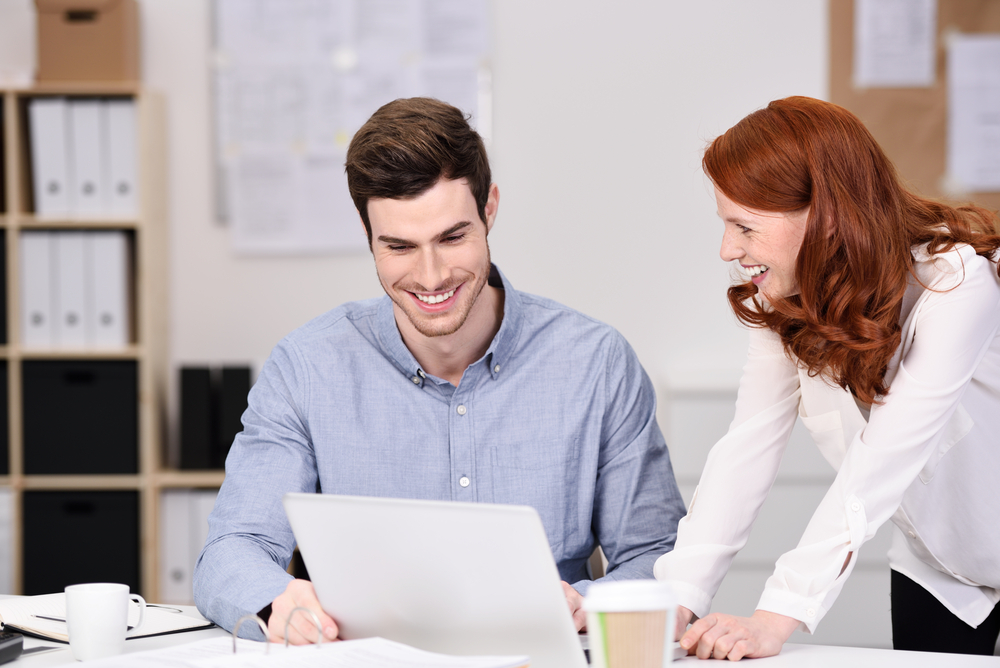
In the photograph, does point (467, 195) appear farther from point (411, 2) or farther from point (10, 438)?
point (10, 438)

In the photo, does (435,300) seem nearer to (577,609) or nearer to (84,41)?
(577,609)

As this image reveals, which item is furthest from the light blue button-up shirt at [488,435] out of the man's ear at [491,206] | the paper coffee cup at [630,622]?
the paper coffee cup at [630,622]

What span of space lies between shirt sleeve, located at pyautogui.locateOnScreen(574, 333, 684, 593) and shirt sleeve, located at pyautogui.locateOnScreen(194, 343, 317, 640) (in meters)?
0.45

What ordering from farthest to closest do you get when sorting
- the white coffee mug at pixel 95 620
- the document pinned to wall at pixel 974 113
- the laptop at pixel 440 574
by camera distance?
the document pinned to wall at pixel 974 113 → the white coffee mug at pixel 95 620 → the laptop at pixel 440 574

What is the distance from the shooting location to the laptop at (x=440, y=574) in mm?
833

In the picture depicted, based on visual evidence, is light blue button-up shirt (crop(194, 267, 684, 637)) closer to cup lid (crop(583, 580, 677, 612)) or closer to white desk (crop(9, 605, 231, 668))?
white desk (crop(9, 605, 231, 668))

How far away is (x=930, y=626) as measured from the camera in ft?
4.56

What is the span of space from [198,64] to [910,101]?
2.26 m

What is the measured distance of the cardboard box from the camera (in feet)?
9.05

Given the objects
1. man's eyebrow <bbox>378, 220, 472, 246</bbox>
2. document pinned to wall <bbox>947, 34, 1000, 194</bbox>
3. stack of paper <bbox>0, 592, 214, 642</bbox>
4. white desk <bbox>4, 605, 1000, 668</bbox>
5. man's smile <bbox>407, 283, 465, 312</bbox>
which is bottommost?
stack of paper <bbox>0, 592, 214, 642</bbox>

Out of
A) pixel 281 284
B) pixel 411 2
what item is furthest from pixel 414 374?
pixel 411 2

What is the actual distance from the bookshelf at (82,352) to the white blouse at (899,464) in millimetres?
1902

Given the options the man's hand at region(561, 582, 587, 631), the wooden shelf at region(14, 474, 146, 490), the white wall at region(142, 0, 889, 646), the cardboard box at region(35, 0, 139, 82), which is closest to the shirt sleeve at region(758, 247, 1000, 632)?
the man's hand at region(561, 582, 587, 631)

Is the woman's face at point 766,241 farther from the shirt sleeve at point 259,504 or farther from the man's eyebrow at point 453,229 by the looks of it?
the shirt sleeve at point 259,504
